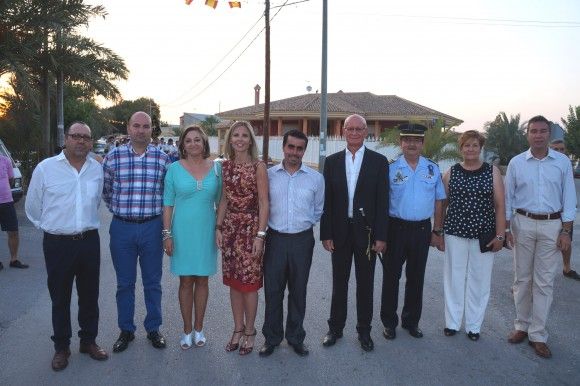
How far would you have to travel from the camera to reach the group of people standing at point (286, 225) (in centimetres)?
410

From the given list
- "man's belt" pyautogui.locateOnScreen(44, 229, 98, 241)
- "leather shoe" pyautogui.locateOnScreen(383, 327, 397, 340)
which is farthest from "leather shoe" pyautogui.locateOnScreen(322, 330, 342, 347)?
"man's belt" pyautogui.locateOnScreen(44, 229, 98, 241)

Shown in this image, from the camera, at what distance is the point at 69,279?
13.3 ft

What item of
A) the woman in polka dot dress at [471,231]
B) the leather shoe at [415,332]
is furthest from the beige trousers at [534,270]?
the leather shoe at [415,332]

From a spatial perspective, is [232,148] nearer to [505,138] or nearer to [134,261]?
[134,261]

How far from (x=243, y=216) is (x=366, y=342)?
159 cm

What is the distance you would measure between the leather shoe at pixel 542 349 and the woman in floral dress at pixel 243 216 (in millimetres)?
2512

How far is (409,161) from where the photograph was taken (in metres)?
4.67

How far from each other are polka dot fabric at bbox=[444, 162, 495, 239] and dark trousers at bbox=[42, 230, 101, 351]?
3.27m

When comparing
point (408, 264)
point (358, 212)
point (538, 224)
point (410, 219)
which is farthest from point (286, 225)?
point (538, 224)

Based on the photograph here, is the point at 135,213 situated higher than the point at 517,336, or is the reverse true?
the point at 135,213

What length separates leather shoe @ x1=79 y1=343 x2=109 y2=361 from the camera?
4.10 metres

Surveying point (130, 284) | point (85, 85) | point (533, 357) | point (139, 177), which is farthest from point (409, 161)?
point (85, 85)

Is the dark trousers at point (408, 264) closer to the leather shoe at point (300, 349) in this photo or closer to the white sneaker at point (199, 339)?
the leather shoe at point (300, 349)

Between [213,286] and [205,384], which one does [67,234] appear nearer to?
[205,384]
